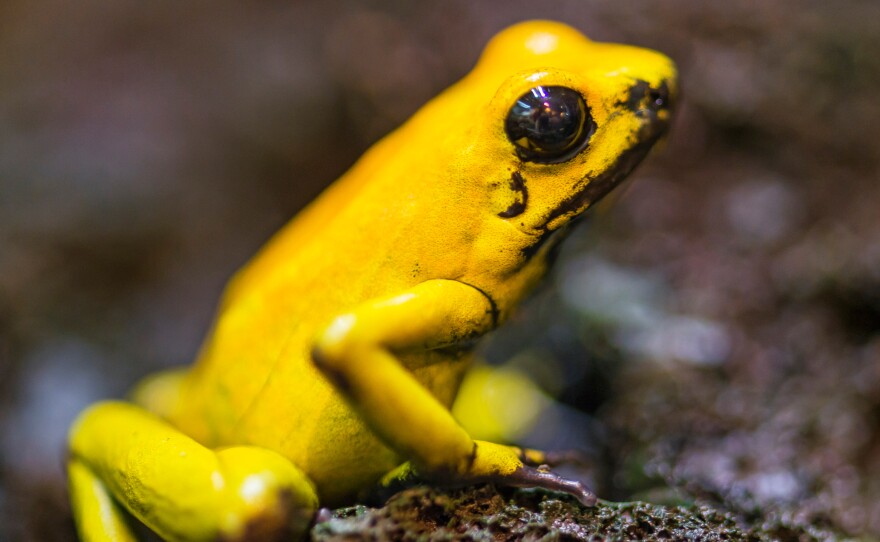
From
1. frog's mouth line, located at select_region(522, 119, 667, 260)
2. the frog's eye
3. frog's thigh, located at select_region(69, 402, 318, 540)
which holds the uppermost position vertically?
the frog's eye

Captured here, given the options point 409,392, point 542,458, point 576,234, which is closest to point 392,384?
point 409,392

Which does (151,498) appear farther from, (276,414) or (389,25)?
(389,25)

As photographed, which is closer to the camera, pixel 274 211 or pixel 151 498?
pixel 151 498

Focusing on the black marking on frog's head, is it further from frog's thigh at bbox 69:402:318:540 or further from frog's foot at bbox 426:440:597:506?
frog's thigh at bbox 69:402:318:540

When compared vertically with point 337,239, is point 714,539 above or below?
below

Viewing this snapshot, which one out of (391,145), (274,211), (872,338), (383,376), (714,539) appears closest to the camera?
(383,376)

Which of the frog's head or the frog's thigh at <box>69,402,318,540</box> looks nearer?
the frog's thigh at <box>69,402,318,540</box>

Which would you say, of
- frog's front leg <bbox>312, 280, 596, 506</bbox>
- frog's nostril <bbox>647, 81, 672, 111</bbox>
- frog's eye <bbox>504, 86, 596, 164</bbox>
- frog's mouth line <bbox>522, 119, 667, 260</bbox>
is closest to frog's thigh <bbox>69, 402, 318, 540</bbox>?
frog's front leg <bbox>312, 280, 596, 506</bbox>

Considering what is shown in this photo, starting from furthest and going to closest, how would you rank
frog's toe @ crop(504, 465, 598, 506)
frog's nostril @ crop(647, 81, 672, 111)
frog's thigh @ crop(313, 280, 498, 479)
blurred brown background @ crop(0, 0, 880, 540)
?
blurred brown background @ crop(0, 0, 880, 540) → frog's nostril @ crop(647, 81, 672, 111) → frog's toe @ crop(504, 465, 598, 506) → frog's thigh @ crop(313, 280, 498, 479)

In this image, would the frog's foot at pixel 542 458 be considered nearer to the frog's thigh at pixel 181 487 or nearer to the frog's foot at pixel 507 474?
the frog's foot at pixel 507 474

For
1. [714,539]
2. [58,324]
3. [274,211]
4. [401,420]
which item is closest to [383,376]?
[401,420]
